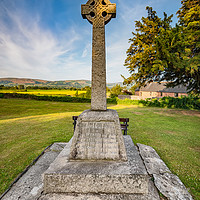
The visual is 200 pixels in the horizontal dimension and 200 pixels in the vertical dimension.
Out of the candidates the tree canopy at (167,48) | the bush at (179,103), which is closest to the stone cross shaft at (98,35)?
the tree canopy at (167,48)

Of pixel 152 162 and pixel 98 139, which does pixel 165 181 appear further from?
pixel 98 139

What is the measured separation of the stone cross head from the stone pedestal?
2411mm

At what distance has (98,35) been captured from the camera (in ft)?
9.32

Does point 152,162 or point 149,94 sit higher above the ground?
point 149,94

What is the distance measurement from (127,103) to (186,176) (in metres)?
24.1

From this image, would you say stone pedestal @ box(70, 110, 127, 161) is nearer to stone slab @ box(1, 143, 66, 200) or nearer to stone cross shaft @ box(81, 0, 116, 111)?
stone cross shaft @ box(81, 0, 116, 111)

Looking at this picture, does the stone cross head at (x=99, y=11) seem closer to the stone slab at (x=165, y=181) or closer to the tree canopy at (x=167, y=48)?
the stone slab at (x=165, y=181)

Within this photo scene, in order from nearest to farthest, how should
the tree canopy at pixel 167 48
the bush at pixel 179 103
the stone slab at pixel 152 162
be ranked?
the stone slab at pixel 152 162 → the tree canopy at pixel 167 48 → the bush at pixel 179 103

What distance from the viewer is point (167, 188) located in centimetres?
237

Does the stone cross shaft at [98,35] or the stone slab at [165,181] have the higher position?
the stone cross shaft at [98,35]

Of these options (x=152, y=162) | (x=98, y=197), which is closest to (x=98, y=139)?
(x=98, y=197)

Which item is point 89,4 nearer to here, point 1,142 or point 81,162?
point 81,162

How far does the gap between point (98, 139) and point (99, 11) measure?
322cm

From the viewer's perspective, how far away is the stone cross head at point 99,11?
112 inches
